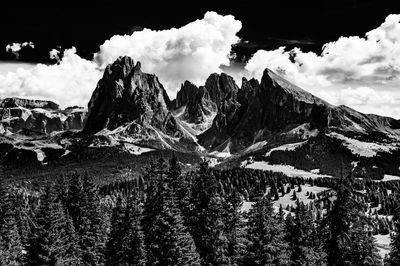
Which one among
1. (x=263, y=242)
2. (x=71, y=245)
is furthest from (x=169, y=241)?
(x=71, y=245)

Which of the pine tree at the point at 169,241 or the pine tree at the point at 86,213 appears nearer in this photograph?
the pine tree at the point at 169,241

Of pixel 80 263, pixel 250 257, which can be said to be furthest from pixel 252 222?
pixel 80 263

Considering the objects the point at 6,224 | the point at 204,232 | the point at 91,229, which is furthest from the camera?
the point at 91,229

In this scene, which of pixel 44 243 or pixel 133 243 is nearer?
pixel 44 243

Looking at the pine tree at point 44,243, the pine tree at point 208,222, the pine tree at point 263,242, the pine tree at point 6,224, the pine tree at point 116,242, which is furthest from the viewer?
the pine tree at point 6,224

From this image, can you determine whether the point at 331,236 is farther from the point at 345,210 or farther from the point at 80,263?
the point at 80,263

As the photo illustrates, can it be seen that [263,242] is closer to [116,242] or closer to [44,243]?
[116,242]

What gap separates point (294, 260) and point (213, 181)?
14656 millimetres

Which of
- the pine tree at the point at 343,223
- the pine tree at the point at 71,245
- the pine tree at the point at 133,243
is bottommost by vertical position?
the pine tree at the point at 71,245

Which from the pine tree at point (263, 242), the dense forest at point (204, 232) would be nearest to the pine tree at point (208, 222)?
the dense forest at point (204, 232)

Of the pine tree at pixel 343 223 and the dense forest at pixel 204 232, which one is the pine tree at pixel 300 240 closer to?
the dense forest at pixel 204 232

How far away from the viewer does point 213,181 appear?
52844mm

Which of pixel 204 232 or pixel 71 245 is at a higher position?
pixel 204 232

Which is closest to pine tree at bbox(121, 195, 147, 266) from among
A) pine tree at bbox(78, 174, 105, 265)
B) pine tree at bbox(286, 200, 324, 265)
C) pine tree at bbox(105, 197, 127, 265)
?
pine tree at bbox(105, 197, 127, 265)
